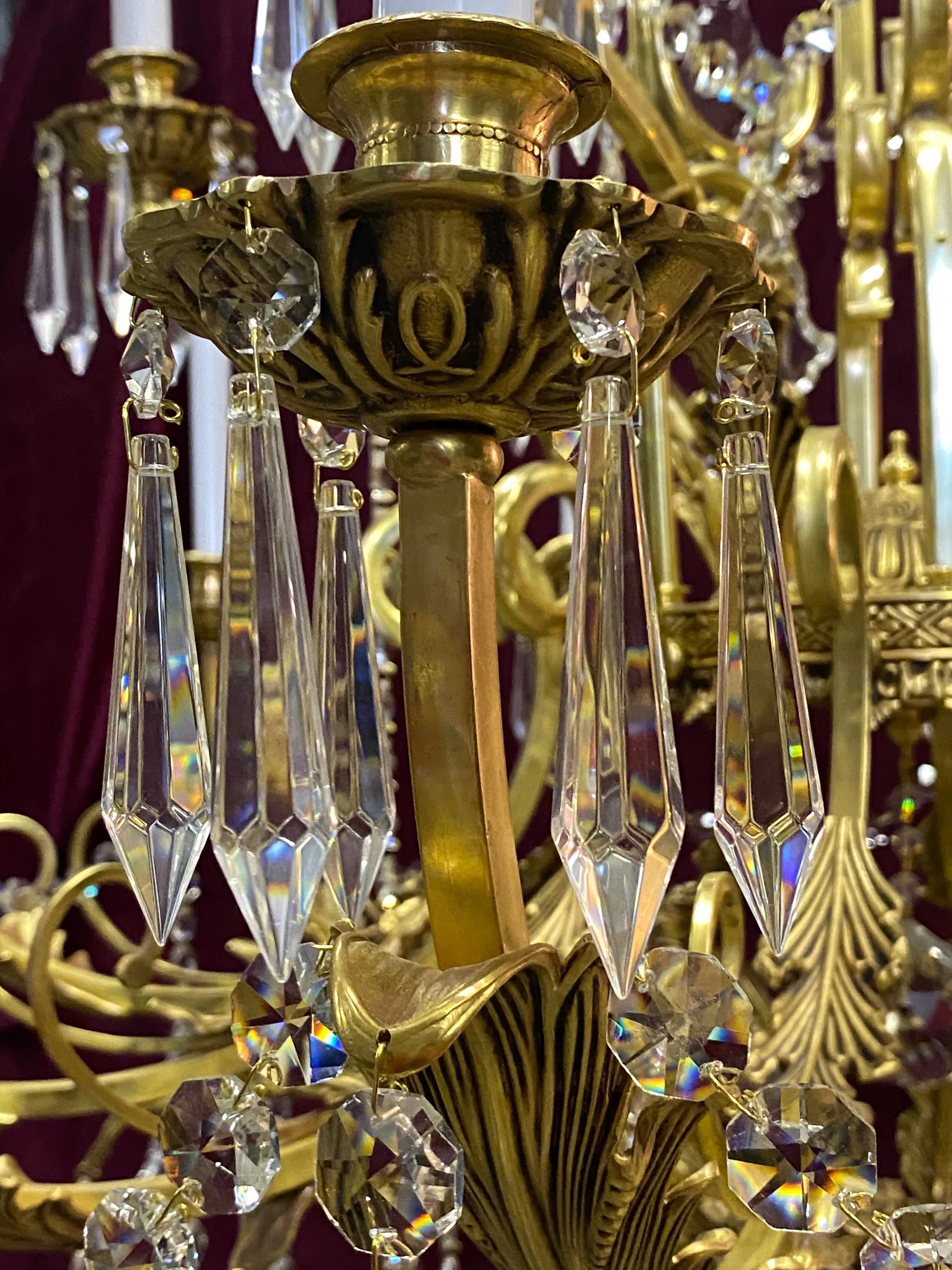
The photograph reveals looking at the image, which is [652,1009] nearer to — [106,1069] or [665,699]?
[665,699]

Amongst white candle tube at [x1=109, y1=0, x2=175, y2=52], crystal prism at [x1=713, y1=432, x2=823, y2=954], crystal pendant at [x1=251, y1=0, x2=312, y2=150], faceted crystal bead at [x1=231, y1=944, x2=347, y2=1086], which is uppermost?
white candle tube at [x1=109, y1=0, x2=175, y2=52]

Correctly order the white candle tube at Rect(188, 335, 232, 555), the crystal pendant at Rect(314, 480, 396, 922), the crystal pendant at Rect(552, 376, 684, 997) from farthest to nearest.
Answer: the white candle tube at Rect(188, 335, 232, 555) → the crystal pendant at Rect(314, 480, 396, 922) → the crystal pendant at Rect(552, 376, 684, 997)

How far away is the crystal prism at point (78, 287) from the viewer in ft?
3.34

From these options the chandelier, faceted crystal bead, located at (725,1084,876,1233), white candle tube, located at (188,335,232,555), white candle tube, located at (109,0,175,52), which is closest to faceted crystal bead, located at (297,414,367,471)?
the chandelier

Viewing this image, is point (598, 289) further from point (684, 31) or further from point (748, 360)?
point (684, 31)

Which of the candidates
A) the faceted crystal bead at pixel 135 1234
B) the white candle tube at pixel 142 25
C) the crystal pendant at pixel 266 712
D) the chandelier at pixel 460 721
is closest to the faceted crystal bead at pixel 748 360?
→ the chandelier at pixel 460 721

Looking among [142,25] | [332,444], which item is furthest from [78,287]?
[332,444]

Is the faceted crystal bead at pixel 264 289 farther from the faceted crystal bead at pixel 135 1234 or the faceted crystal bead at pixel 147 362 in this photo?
the faceted crystal bead at pixel 135 1234

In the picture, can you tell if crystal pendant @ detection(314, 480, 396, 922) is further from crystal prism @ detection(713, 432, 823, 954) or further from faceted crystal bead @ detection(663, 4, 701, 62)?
faceted crystal bead @ detection(663, 4, 701, 62)

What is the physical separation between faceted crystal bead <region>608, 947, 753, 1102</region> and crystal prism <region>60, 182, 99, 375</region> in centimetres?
81

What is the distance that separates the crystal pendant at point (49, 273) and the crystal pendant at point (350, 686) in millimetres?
666

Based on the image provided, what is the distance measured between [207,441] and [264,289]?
46cm

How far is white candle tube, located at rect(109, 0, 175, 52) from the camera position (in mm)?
773

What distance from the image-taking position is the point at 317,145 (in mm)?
756
